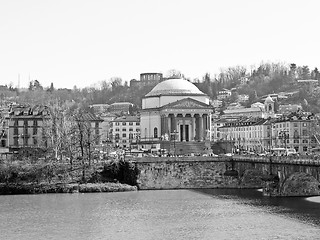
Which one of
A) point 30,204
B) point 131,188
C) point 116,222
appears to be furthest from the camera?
point 131,188

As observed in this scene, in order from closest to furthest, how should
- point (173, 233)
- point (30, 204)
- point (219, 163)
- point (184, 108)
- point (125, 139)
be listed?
point (173, 233) < point (30, 204) < point (219, 163) < point (184, 108) < point (125, 139)

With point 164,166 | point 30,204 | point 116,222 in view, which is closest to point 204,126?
point 164,166

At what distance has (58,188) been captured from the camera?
89312mm

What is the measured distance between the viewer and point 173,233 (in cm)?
5397

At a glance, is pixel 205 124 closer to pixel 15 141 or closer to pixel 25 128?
pixel 25 128

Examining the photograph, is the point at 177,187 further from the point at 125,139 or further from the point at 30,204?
the point at 125,139

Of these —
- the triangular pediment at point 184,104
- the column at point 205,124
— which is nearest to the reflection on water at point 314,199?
the triangular pediment at point 184,104

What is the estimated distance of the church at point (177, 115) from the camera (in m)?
134

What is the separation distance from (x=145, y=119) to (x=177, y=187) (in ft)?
154

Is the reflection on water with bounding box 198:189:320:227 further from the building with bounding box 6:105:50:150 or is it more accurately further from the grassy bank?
the building with bounding box 6:105:50:150

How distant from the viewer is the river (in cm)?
5369

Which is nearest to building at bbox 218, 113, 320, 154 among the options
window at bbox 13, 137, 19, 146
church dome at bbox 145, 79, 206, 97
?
church dome at bbox 145, 79, 206, 97

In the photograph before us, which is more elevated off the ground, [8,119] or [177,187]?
[8,119]

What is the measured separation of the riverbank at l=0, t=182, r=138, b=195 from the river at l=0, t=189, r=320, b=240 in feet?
12.4
